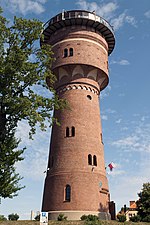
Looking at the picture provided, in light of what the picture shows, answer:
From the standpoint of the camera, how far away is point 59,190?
2611 centimetres

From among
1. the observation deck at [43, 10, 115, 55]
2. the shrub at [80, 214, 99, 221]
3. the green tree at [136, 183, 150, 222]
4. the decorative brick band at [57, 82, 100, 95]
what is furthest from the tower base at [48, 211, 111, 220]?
the observation deck at [43, 10, 115, 55]

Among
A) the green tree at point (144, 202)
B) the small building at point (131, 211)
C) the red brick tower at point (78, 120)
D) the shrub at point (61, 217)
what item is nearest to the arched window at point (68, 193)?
the red brick tower at point (78, 120)

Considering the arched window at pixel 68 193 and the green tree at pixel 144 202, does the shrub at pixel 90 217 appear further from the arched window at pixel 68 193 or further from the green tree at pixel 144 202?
the green tree at pixel 144 202

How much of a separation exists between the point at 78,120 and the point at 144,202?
11401 millimetres

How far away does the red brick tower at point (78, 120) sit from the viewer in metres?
25.9

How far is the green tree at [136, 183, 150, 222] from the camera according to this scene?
29344 mm

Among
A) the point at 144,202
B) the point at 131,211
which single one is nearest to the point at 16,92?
the point at 144,202

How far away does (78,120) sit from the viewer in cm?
2858

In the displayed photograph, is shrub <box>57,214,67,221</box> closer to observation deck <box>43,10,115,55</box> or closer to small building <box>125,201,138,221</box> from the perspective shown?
observation deck <box>43,10,115,55</box>

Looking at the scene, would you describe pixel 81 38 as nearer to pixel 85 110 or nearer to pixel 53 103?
pixel 85 110

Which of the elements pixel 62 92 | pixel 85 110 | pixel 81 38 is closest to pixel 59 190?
pixel 85 110

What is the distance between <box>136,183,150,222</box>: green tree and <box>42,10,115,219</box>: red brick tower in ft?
16.0

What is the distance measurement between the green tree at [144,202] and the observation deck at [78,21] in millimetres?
18315

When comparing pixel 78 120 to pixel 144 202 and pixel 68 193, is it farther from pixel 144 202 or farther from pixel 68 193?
pixel 144 202
